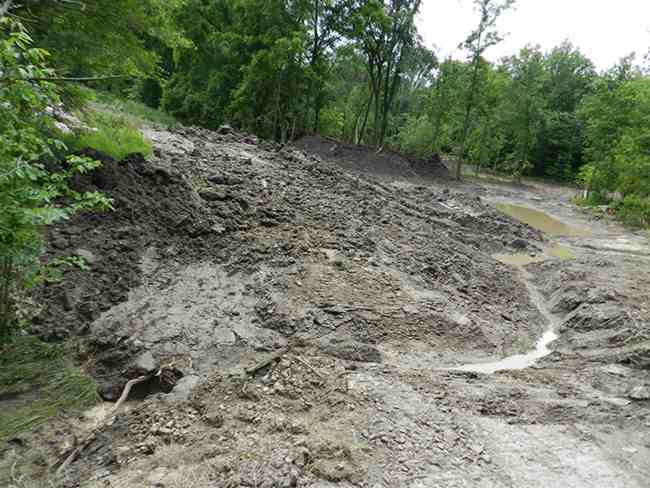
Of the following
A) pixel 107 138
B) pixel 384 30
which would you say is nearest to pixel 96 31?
pixel 107 138

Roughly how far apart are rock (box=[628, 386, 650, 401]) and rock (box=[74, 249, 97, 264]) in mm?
7634

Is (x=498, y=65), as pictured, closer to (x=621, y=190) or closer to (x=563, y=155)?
(x=563, y=155)

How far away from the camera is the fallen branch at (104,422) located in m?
3.75

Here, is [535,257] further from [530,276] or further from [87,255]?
[87,255]

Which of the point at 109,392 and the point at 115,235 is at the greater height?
the point at 115,235

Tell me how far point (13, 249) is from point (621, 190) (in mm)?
27677

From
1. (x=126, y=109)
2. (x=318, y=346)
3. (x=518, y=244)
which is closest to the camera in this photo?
(x=318, y=346)

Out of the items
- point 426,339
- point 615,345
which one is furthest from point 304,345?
point 615,345

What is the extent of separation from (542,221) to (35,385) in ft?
71.8

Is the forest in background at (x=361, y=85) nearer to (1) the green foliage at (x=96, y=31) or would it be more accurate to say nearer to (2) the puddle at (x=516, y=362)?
(1) the green foliage at (x=96, y=31)

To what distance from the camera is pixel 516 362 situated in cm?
683

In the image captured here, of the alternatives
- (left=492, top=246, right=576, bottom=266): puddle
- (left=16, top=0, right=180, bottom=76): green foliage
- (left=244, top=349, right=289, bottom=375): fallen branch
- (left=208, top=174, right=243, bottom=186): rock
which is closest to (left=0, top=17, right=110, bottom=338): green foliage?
(left=16, top=0, right=180, bottom=76): green foliage

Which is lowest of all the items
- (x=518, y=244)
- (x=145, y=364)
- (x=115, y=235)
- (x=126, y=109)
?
(x=145, y=364)

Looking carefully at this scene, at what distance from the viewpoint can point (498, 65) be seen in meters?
37.0
